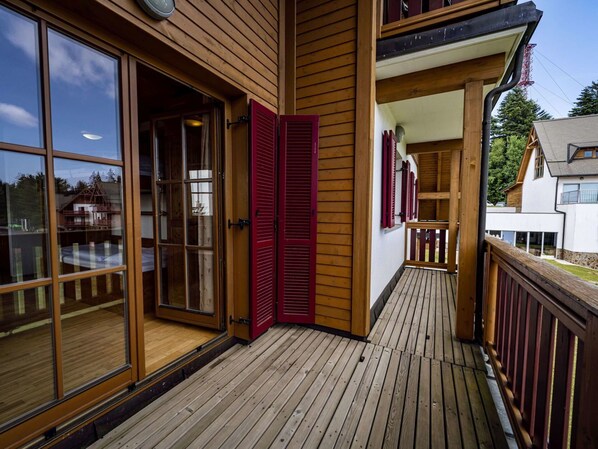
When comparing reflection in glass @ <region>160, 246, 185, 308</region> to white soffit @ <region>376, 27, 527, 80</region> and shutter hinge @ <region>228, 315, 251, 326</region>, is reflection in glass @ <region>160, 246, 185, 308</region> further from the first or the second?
white soffit @ <region>376, 27, 527, 80</region>

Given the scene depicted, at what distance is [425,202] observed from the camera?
810cm

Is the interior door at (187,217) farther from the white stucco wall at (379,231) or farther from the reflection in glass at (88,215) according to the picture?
the white stucco wall at (379,231)

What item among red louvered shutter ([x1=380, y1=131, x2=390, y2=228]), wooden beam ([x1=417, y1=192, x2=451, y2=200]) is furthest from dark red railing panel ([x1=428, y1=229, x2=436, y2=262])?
red louvered shutter ([x1=380, y1=131, x2=390, y2=228])

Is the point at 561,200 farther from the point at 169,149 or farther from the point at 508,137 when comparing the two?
the point at 508,137

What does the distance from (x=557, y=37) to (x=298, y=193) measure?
182ft

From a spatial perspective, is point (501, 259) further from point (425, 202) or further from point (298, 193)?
point (425, 202)

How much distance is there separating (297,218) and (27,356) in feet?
6.45

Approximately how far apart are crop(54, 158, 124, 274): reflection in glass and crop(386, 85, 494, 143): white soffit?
3.13 metres

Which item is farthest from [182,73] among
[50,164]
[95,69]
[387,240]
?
[387,240]

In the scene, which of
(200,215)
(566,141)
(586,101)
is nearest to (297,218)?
(200,215)

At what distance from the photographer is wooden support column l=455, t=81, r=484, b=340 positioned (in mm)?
2287

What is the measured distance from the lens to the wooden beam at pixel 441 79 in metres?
2.25

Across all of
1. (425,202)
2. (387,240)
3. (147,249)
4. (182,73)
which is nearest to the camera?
(182,73)

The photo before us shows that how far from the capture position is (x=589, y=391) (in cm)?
67
